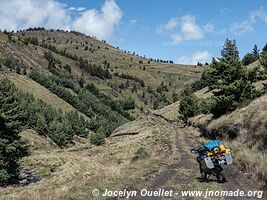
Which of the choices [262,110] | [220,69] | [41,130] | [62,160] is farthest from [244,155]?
[41,130]

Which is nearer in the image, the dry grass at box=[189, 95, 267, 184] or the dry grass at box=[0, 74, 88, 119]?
the dry grass at box=[189, 95, 267, 184]

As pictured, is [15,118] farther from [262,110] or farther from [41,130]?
[41,130]

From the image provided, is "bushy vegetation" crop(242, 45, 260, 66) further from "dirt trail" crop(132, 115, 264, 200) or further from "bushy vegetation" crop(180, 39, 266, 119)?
"dirt trail" crop(132, 115, 264, 200)

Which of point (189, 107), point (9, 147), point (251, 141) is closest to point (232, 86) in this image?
point (251, 141)

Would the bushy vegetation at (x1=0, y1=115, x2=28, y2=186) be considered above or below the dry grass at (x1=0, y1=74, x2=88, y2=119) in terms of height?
below

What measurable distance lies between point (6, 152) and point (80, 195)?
114ft

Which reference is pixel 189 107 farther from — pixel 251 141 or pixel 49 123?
pixel 49 123

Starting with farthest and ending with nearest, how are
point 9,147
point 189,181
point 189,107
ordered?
point 189,107 → point 9,147 → point 189,181

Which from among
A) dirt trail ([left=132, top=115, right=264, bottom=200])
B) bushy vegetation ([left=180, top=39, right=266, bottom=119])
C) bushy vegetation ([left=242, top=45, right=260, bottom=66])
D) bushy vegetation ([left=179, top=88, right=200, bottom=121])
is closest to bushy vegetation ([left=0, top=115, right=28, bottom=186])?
bushy vegetation ([left=180, top=39, right=266, bottom=119])

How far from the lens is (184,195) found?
14359mm

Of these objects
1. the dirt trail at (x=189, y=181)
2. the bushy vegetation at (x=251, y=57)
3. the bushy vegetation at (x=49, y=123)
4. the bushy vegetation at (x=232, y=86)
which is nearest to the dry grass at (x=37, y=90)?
the bushy vegetation at (x=49, y=123)

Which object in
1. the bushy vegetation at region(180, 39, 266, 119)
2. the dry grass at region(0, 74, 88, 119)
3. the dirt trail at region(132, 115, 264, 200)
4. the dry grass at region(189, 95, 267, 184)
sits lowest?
the dirt trail at region(132, 115, 264, 200)

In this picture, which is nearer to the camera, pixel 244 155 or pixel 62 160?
pixel 244 155

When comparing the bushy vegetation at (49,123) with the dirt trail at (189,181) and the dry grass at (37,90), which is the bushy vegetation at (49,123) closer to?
the dry grass at (37,90)
